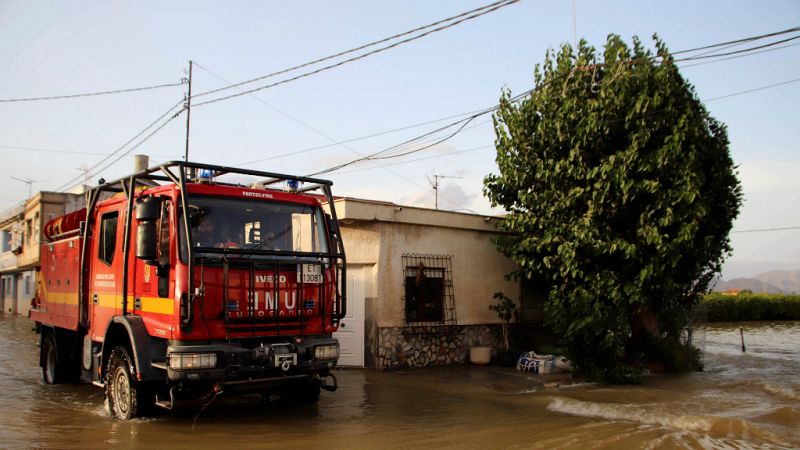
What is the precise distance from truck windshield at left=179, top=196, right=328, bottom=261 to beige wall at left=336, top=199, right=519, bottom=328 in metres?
4.39

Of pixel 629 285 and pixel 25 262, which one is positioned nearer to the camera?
pixel 629 285

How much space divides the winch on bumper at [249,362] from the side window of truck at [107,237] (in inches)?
95.3

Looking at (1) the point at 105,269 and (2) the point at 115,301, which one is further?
(1) the point at 105,269

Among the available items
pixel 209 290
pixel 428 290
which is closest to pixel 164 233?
pixel 209 290

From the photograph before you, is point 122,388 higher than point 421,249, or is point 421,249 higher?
point 421,249

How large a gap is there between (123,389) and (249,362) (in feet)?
6.45

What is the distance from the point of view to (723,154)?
12438mm

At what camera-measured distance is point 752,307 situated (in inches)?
1549

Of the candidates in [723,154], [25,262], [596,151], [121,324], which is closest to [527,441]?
[121,324]

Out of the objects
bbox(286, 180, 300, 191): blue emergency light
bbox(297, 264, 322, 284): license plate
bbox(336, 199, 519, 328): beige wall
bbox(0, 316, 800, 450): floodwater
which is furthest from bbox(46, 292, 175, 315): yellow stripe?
bbox(336, 199, 519, 328): beige wall

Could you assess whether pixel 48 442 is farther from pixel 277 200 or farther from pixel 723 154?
pixel 723 154

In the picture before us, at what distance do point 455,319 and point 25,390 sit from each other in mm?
8365

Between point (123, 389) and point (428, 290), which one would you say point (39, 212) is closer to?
point (428, 290)

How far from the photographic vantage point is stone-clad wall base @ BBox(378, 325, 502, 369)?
1316 cm
